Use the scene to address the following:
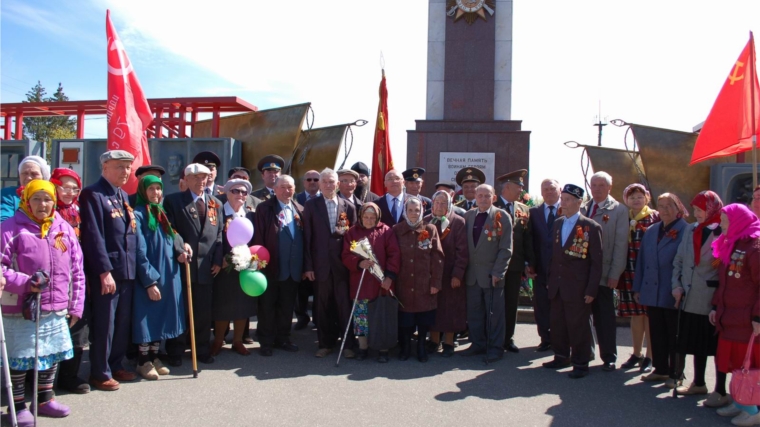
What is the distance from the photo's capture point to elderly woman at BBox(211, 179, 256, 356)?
5.32 m

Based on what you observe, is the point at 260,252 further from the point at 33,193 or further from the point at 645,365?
the point at 645,365

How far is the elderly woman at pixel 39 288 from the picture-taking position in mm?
3482

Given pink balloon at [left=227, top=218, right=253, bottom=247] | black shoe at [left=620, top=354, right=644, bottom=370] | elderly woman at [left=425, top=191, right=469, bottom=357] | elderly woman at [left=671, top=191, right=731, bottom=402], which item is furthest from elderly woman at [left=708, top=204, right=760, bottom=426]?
pink balloon at [left=227, top=218, right=253, bottom=247]

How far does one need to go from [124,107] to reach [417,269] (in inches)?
152

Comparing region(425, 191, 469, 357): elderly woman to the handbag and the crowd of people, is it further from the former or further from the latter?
the handbag

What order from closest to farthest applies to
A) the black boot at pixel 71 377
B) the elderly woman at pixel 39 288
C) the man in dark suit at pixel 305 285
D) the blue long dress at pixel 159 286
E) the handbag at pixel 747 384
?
the elderly woman at pixel 39 288 → the handbag at pixel 747 384 → the black boot at pixel 71 377 → the blue long dress at pixel 159 286 → the man in dark suit at pixel 305 285

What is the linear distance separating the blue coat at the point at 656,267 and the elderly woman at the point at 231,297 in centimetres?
381

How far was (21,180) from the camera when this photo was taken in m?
4.19

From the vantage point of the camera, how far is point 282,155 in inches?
335

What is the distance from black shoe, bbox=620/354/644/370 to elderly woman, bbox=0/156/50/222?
5.54 meters

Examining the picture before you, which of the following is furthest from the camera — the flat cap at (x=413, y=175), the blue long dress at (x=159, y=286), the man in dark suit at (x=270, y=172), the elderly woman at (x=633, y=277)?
the man in dark suit at (x=270, y=172)

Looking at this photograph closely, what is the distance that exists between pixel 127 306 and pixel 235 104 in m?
5.04

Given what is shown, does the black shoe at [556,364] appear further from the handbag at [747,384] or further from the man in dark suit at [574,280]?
the handbag at [747,384]

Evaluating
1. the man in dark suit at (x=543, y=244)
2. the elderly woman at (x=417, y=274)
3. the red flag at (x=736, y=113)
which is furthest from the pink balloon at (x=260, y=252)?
the red flag at (x=736, y=113)
